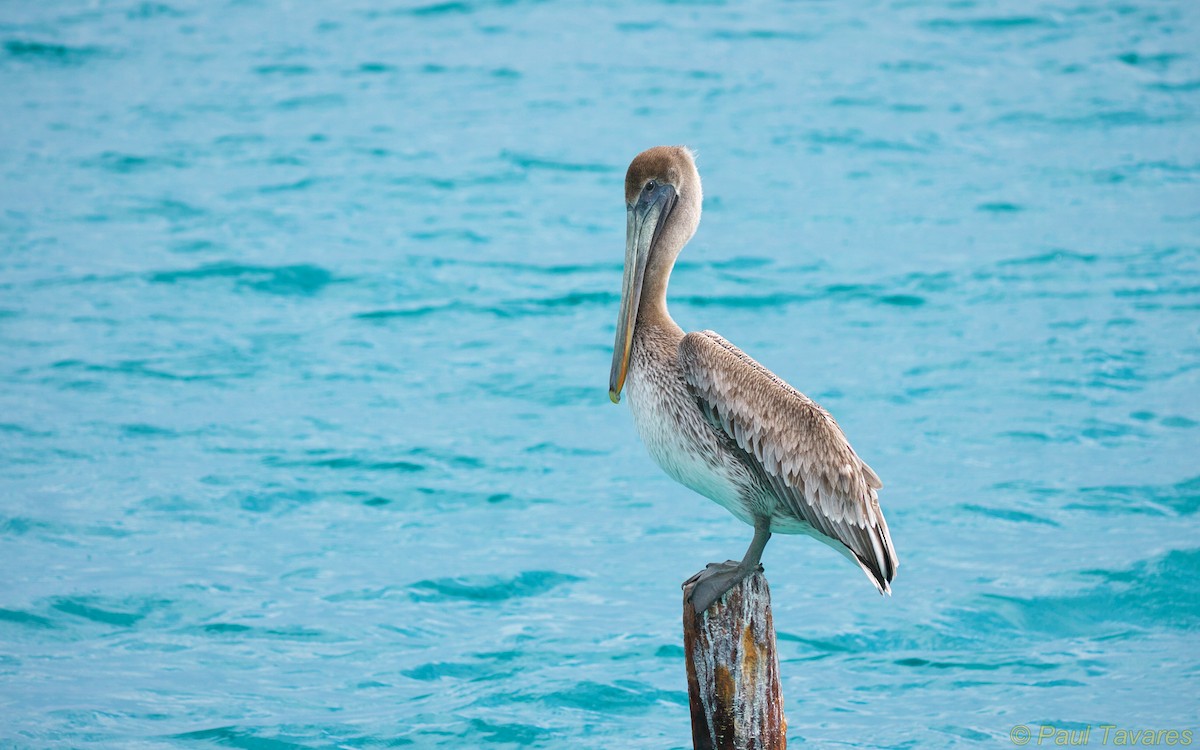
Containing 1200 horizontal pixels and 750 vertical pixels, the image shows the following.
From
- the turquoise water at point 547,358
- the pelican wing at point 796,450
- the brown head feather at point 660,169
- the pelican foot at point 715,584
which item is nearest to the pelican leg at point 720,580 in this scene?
the pelican foot at point 715,584

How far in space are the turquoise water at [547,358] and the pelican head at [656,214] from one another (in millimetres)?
2912

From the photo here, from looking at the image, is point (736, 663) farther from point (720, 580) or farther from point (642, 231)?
point (642, 231)

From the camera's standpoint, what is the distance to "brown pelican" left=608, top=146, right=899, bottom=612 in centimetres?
449

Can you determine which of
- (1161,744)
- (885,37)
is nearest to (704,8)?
(885,37)

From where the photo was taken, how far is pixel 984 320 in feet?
39.3

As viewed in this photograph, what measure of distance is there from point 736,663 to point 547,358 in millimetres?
7339

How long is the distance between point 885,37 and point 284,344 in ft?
33.5

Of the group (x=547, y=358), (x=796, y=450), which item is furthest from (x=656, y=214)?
(x=547, y=358)

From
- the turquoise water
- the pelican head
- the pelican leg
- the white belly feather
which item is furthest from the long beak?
the turquoise water

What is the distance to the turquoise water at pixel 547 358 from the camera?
25.3ft

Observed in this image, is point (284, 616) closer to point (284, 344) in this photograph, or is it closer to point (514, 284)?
point (284, 344)

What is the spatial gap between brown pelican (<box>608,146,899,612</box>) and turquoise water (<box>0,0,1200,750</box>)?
273 cm

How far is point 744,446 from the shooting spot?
460 cm

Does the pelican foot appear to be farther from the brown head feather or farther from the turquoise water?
the turquoise water
